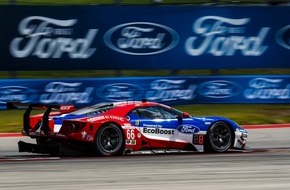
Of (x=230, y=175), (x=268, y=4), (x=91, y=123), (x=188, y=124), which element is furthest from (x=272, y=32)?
(x=230, y=175)

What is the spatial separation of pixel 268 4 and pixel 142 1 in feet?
15.4

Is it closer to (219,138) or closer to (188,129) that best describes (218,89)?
(219,138)

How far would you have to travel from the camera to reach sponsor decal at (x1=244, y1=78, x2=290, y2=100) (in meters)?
23.5

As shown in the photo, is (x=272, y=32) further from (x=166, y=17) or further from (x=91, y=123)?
(x=91, y=123)

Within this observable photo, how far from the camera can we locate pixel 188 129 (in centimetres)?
1398

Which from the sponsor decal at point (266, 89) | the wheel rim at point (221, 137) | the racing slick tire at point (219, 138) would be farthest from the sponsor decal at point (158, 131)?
the sponsor decal at point (266, 89)

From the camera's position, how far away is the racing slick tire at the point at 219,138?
555 inches

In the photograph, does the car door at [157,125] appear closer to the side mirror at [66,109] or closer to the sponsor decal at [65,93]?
the side mirror at [66,109]

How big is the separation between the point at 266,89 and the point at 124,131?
36.4 ft

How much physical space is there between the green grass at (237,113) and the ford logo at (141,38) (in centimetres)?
210

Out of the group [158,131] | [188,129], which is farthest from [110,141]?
[188,129]

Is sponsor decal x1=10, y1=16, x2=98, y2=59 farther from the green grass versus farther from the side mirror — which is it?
the side mirror

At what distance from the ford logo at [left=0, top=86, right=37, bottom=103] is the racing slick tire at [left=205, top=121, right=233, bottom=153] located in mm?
8478

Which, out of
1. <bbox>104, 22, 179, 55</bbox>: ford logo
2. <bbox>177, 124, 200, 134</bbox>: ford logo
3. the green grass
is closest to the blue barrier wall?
the green grass
